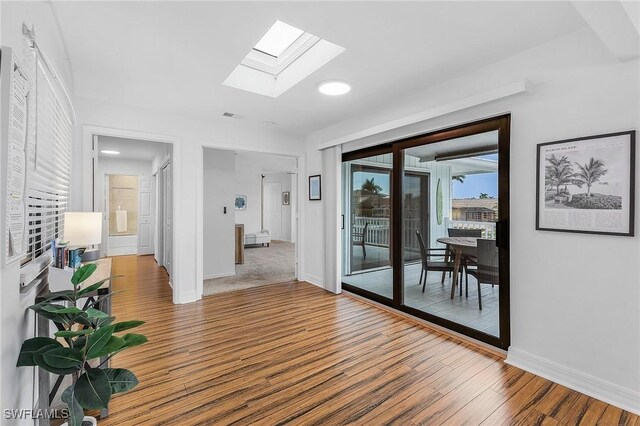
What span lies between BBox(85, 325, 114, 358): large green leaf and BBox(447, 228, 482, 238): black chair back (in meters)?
2.95

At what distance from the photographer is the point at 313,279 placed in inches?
194

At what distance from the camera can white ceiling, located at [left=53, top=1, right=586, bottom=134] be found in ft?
6.12

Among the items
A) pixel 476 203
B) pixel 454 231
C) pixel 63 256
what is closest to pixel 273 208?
pixel 454 231

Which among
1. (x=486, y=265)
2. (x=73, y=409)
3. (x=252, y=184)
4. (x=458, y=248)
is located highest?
(x=252, y=184)

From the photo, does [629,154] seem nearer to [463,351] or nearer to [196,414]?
[463,351]

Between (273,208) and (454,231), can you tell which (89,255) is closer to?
(454,231)

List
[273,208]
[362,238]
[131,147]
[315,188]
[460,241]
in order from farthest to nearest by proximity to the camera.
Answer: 1. [273,208]
2. [131,147]
3. [315,188]
4. [362,238]
5. [460,241]

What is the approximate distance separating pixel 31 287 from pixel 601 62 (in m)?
3.61

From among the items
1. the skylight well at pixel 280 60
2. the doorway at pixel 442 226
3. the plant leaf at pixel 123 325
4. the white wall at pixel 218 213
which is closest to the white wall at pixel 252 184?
the white wall at pixel 218 213

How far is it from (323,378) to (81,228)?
7.36ft

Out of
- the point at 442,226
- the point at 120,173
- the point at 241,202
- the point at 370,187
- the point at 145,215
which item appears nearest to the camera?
the point at 442,226

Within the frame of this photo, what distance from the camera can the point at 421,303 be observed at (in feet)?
11.3

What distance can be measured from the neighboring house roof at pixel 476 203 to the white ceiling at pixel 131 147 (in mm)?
4748

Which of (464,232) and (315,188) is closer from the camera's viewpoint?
(464,232)
